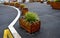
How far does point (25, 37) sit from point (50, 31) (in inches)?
47.1

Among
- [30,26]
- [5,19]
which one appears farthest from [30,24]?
[5,19]

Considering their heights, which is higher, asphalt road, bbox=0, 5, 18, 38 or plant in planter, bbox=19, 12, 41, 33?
plant in planter, bbox=19, 12, 41, 33

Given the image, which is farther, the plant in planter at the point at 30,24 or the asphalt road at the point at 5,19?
the asphalt road at the point at 5,19

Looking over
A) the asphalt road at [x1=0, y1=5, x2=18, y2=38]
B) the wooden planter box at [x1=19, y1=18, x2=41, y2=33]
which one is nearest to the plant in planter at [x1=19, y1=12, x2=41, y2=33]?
the wooden planter box at [x1=19, y1=18, x2=41, y2=33]

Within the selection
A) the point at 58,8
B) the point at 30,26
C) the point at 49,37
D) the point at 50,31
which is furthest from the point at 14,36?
the point at 58,8

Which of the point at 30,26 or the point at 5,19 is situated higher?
the point at 30,26

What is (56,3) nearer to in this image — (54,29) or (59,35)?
(54,29)

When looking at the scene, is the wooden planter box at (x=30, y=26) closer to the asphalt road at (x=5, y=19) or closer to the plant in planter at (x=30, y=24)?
the plant in planter at (x=30, y=24)

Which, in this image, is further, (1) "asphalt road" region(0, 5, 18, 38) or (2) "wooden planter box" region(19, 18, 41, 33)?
(1) "asphalt road" region(0, 5, 18, 38)

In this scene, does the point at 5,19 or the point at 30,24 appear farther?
the point at 5,19

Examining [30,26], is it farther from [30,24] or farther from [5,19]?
[5,19]

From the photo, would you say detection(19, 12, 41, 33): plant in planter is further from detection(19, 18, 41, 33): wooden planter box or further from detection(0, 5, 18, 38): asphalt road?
detection(0, 5, 18, 38): asphalt road

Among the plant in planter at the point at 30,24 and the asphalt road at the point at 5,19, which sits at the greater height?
the plant in planter at the point at 30,24

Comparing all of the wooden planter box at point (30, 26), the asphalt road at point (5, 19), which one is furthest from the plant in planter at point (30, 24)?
the asphalt road at point (5, 19)
